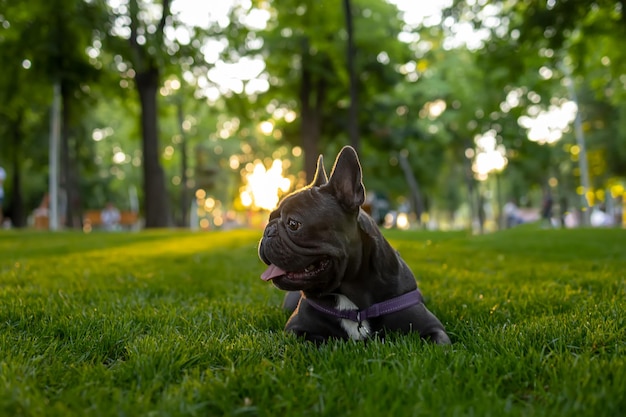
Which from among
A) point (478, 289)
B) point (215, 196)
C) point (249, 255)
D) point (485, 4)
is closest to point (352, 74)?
point (485, 4)

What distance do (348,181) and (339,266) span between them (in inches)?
21.7

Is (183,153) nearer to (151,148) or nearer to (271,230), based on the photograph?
(151,148)

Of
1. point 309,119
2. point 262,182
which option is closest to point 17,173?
point 309,119

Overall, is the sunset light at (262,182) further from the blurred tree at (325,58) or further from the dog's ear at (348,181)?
the dog's ear at (348,181)

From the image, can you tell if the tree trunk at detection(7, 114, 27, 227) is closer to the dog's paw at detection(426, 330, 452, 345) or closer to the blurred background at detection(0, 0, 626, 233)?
the blurred background at detection(0, 0, 626, 233)

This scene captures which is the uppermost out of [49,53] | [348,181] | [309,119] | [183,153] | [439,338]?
[49,53]

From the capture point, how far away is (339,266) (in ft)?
11.0

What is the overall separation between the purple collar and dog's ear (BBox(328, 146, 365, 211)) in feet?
2.26

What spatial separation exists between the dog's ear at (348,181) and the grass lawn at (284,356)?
0.91m

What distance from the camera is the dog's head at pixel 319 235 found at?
330 centimetres

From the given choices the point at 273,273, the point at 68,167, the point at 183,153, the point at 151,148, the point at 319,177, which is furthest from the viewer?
the point at 183,153

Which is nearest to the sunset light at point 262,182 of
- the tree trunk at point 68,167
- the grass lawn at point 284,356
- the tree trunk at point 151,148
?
the tree trunk at point 68,167

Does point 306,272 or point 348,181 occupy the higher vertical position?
point 348,181

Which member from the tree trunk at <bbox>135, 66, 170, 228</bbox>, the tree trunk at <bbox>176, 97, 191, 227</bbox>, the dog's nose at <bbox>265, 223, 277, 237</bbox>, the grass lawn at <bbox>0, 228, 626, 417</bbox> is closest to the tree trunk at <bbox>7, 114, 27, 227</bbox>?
the tree trunk at <bbox>176, 97, 191, 227</bbox>
